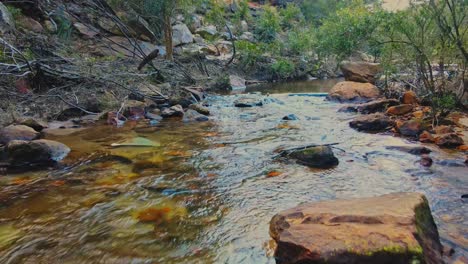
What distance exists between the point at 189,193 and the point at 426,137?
11.7 ft

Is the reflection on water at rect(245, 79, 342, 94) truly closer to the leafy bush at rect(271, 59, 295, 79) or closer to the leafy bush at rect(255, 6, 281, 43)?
the leafy bush at rect(271, 59, 295, 79)

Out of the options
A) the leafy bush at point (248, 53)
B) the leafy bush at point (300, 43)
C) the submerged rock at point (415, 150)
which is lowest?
the submerged rock at point (415, 150)

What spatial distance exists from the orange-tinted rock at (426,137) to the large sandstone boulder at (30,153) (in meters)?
4.73

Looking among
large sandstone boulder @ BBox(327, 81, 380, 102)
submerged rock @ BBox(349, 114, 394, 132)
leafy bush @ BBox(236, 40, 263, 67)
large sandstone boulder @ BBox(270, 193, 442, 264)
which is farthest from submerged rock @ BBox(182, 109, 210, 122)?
leafy bush @ BBox(236, 40, 263, 67)

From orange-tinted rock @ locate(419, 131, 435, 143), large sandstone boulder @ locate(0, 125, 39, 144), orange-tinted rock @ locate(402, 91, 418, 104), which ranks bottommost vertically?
orange-tinted rock @ locate(419, 131, 435, 143)

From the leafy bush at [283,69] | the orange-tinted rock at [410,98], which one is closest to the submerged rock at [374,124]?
the orange-tinted rock at [410,98]

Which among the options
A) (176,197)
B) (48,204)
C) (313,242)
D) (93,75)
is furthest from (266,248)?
(93,75)

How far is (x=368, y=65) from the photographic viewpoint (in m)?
11.5

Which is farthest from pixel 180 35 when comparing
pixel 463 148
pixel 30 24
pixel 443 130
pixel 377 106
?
pixel 463 148

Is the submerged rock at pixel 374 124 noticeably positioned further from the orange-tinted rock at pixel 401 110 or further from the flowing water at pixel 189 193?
the orange-tinted rock at pixel 401 110

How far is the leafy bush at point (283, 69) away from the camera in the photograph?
55.2ft

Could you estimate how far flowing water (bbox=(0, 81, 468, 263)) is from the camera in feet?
7.53

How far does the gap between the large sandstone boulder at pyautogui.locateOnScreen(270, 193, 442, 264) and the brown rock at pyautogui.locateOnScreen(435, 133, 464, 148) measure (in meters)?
2.74

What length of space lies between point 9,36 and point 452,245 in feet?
28.5
